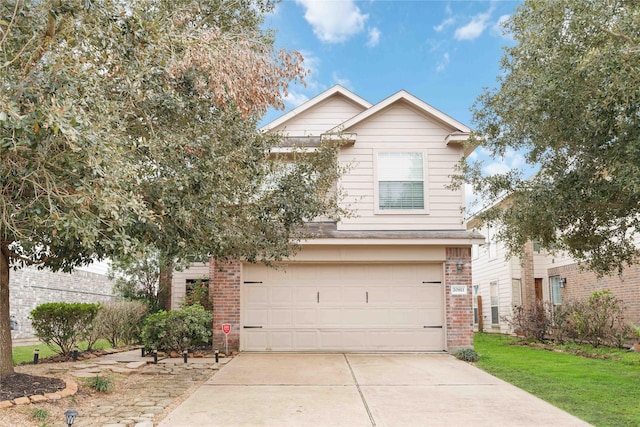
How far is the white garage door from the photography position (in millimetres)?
13398

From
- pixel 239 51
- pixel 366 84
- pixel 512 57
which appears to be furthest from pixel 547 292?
pixel 239 51

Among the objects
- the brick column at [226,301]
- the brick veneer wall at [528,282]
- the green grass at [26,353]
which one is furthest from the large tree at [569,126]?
the green grass at [26,353]

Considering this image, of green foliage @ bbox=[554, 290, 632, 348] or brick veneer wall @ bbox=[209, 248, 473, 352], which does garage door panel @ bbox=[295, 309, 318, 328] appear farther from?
green foliage @ bbox=[554, 290, 632, 348]

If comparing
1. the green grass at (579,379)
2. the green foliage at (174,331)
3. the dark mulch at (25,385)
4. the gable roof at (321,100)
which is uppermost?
the gable roof at (321,100)

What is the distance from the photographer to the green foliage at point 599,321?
1447 cm

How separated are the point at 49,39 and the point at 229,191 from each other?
3.11 metres

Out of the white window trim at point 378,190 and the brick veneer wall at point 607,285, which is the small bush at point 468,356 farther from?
the white window trim at point 378,190

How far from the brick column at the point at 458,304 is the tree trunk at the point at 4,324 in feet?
30.3

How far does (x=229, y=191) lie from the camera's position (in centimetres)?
787

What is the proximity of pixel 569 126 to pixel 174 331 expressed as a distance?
9.32 metres

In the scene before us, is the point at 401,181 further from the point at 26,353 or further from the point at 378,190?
the point at 26,353

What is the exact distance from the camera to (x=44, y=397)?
7.13 m

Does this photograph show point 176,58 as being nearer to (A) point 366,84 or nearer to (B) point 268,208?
(B) point 268,208

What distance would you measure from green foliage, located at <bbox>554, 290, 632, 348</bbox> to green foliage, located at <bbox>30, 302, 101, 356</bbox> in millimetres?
12715
